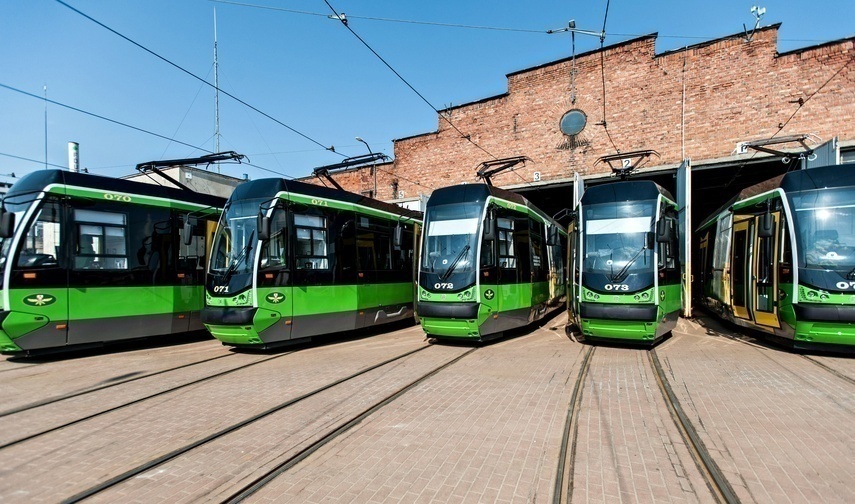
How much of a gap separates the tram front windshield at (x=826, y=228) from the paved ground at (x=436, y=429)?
1.72 metres

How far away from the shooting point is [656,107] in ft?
52.3

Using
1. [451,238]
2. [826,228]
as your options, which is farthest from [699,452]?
[826,228]

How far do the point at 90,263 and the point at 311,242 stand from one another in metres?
4.24

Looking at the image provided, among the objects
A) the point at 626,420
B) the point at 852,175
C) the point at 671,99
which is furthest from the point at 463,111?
the point at 626,420

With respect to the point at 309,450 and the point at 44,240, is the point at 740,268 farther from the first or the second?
the point at 44,240

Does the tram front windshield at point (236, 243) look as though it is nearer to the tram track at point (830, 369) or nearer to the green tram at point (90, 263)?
the green tram at point (90, 263)

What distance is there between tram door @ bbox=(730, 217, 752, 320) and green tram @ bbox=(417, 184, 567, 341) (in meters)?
4.66

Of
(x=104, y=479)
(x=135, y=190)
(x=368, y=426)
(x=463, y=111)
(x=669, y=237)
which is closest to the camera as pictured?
(x=104, y=479)

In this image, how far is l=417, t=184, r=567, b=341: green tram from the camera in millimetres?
8922

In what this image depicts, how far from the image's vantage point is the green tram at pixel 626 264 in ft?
27.5

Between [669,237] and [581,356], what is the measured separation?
3045 mm

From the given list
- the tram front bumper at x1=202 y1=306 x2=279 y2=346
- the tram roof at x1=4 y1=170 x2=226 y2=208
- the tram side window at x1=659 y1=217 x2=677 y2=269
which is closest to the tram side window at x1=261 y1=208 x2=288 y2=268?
the tram front bumper at x1=202 y1=306 x2=279 y2=346

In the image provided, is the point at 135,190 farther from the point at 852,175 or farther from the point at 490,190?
→ the point at 852,175

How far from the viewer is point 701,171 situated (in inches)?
612
